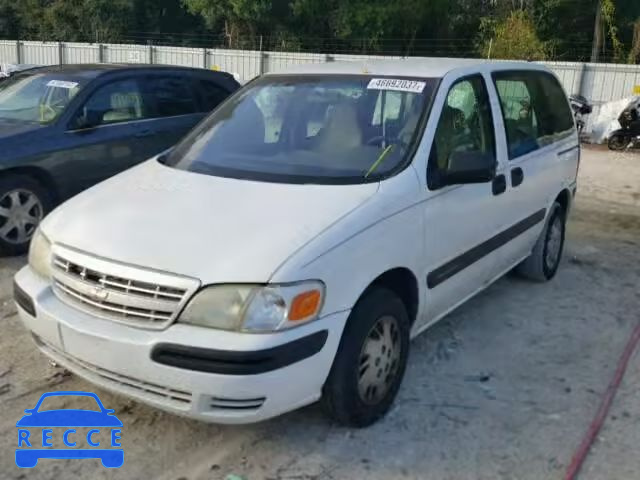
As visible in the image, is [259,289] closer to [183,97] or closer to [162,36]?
[183,97]

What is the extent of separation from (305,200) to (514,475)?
1.55 m

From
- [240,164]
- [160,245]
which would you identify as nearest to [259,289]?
[160,245]

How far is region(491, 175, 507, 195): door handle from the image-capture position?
418 centimetres

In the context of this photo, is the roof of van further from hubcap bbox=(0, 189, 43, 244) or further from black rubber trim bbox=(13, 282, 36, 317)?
hubcap bbox=(0, 189, 43, 244)

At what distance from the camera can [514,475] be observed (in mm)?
3031

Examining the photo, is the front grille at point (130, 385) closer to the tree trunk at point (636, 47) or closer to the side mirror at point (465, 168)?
the side mirror at point (465, 168)

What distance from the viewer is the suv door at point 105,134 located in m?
6.13

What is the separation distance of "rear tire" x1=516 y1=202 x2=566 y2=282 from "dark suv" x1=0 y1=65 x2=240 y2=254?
3.67m

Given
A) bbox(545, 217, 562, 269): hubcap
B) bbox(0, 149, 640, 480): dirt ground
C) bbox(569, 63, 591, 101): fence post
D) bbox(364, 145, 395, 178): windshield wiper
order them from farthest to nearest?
1. bbox(569, 63, 591, 101): fence post
2. bbox(545, 217, 562, 269): hubcap
3. bbox(364, 145, 395, 178): windshield wiper
4. bbox(0, 149, 640, 480): dirt ground

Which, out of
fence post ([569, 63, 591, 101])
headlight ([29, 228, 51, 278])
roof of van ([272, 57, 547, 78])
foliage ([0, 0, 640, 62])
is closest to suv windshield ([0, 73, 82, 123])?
roof of van ([272, 57, 547, 78])

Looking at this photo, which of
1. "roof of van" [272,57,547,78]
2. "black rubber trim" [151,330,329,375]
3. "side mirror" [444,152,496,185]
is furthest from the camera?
"roof of van" [272,57,547,78]

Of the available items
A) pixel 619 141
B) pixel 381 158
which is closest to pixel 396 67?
pixel 381 158

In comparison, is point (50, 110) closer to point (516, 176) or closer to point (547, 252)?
point (516, 176)

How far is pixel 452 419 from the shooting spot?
3.46 metres
